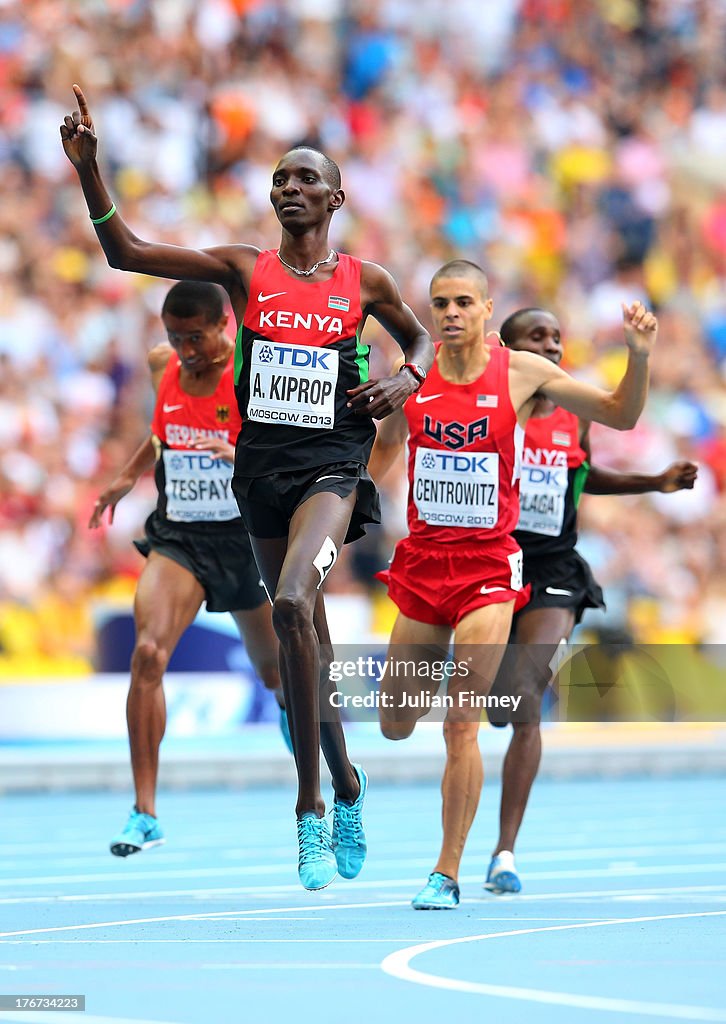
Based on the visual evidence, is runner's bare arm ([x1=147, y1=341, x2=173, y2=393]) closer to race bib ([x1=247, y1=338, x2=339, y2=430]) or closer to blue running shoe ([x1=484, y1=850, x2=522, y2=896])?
race bib ([x1=247, y1=338, x2=339, y2=430])

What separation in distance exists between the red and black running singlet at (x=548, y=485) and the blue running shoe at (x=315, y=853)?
8.81 ft

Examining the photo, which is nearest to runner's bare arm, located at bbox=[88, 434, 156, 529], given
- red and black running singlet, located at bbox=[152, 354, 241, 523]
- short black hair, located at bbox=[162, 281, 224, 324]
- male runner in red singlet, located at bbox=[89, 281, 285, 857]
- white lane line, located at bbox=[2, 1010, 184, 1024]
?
male runner in red singlet, located at bbox=[89, 281, 285, 857]

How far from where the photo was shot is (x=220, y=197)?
720 inches

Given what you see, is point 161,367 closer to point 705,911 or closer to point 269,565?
point 269,565

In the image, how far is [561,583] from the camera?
8.97m

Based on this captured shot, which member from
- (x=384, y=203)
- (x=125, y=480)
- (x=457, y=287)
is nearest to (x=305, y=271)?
(x=457, y=287)

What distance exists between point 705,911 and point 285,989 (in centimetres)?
261

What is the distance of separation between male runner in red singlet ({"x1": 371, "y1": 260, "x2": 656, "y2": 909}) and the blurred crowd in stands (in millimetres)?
6454

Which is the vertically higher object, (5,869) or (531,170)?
(531,170)

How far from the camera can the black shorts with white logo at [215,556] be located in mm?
9344

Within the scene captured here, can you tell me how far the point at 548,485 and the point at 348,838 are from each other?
2400 mm

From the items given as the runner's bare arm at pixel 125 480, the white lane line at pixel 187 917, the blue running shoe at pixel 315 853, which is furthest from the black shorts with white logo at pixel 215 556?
the blue running shoe at pixel 315 853

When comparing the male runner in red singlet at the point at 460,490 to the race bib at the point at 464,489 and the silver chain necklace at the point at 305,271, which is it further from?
the silver chain necklace at the point at 305,271

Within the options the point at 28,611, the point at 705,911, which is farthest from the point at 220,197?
the point at 705,911
